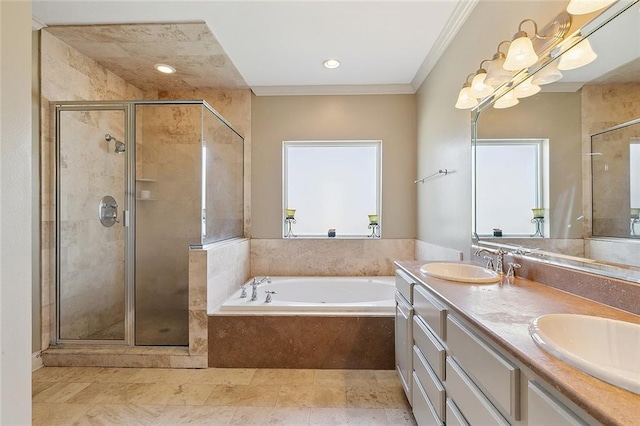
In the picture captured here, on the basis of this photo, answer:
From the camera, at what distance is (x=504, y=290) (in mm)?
1222

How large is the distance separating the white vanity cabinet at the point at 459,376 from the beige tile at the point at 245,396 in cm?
86

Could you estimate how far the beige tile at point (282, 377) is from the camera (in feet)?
6.43

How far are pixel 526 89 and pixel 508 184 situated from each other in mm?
498

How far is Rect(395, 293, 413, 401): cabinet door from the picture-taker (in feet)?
5.19

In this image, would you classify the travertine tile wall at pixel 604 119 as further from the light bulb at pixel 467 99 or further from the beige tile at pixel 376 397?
the beige tile at pixel 376 397

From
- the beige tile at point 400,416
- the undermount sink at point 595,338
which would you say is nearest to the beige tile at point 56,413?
the beige tile at point 400,416

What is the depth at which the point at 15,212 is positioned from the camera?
0.78 metres

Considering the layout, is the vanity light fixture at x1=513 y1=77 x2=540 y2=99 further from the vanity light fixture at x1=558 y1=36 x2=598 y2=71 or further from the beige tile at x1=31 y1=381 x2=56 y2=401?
the beige tile at x1=31 y1=381 x2=56 y2=401

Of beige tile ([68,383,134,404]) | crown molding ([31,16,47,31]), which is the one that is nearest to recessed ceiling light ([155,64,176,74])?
crown molding ([31,16,47,31])

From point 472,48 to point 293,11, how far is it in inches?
47.9

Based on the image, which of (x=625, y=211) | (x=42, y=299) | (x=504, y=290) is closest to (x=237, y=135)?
(x=42, y=299)

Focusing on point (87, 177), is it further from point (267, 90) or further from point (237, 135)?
point (267, 90)

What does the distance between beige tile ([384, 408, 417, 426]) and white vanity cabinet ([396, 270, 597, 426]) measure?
0.16 metres

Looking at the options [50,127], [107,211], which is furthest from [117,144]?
[107,211]
